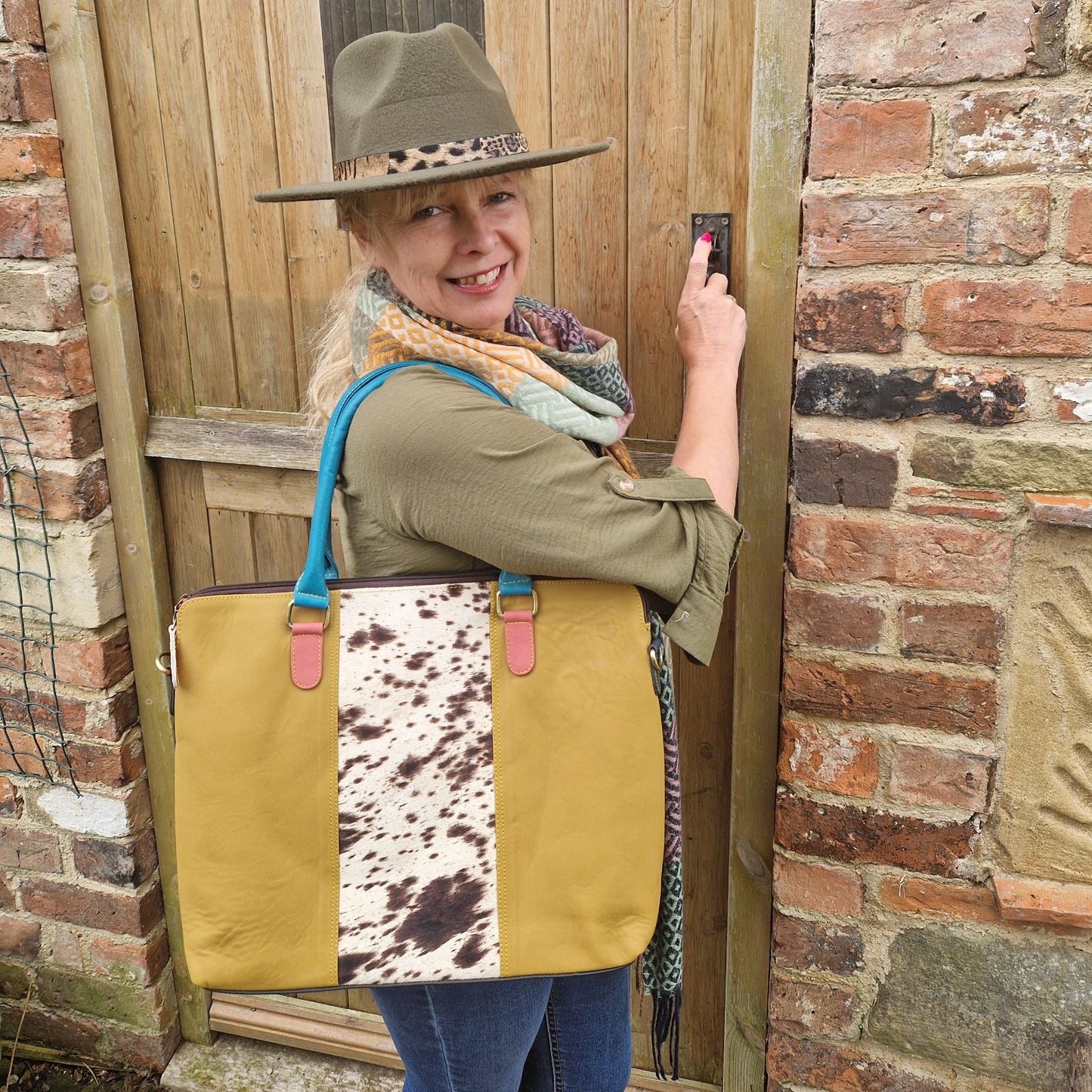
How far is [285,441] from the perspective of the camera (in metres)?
1.91

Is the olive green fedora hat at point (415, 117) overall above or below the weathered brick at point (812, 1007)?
above

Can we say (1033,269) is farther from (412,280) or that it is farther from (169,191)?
(169,191)

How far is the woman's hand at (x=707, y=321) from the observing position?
1461mm

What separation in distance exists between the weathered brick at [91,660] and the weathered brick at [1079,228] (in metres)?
1.80

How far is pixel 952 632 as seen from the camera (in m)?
1.43

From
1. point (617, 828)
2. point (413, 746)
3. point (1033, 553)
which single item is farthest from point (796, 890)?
point (413, 746)

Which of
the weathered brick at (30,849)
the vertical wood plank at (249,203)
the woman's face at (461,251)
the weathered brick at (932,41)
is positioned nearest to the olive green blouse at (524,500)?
the woman's face at (461,251)

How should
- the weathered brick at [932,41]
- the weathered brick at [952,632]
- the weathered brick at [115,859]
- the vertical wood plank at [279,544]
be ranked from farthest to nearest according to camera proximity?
the weathered brick at [115,859] < the vertical wood plank at [279,544] < the weathered brick at [952,632] < the weathered brick at [932,41]

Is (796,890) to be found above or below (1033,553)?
below

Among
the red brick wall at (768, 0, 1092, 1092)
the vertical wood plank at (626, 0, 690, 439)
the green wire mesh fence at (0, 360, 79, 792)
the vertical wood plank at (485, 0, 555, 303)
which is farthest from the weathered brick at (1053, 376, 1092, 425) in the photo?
the green wire mesh fence at (0, 360, 79, 792)

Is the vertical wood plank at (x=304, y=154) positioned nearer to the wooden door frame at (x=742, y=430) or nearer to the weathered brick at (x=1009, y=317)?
the wooden door frame at (x=742, y=430)

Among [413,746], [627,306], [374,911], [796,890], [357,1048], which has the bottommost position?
[357,1048]

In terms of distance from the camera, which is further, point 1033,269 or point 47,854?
point 47,854

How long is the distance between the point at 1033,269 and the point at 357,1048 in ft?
6.86
